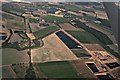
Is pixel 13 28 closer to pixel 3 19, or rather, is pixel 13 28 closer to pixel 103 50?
pixel 3 19

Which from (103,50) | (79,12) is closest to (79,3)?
(79,12)

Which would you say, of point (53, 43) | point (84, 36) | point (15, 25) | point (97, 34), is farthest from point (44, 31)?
point (97, 34)

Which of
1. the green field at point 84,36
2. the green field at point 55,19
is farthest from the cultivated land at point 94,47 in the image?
the green field at point 55,19

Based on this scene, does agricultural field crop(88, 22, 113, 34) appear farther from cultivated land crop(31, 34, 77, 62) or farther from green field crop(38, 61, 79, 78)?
green field crop(38, 61, 79, 78)

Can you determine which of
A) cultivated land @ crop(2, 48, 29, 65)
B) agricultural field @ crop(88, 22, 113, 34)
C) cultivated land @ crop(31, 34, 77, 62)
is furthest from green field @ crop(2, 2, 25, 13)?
cultivated land @ crop(2, 48, 29, 65)

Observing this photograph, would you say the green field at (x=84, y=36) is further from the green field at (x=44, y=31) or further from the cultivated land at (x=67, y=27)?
the green field at (x=44, y=31)

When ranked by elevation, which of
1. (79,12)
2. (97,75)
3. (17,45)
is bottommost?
(97,75)

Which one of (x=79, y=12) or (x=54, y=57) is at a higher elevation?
(x=79, y=12)

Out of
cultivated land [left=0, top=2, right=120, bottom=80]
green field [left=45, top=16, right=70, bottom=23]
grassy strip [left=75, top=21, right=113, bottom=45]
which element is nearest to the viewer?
cultivated land [left=0, top=2, right=120, bottom=80]
